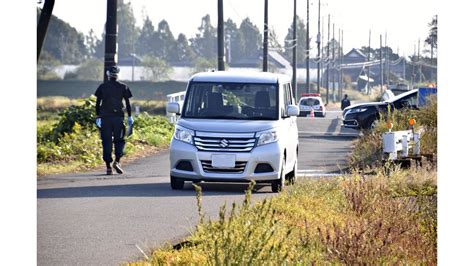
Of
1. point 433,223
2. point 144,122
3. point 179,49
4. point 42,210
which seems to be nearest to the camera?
point 433,223

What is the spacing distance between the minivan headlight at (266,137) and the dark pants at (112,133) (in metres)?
3.46

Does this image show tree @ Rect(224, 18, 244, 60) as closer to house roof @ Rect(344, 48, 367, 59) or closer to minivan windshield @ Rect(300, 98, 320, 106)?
house roof @ Rect(344, 48, 367, 59)

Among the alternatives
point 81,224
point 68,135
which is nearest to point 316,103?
point 68,135

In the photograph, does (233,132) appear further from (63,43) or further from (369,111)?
(63,43)

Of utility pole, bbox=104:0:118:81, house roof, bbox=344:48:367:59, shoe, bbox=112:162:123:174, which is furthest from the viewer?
house roof, bbox=344:48:367:59

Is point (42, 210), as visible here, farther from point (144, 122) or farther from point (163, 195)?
point (144, 122)

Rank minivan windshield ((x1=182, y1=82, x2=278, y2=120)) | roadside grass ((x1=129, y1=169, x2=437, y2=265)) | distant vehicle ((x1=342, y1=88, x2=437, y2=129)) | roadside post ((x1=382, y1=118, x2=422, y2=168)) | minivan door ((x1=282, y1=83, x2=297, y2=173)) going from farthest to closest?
1. distant vehicle ((x1=342, y1=88, x2=437, y2=129))
2. roadside post ((x1=382, y1=118, x2=422, y2=168))
3. minivan door ((x1=282, y1=83, x2=297, y2=173))
4. minivan windshield ((x1=182, y1=82, x2=278, y2=120))
5. roadside grass ((x1=129, y1=169, x2=437, y2=265))

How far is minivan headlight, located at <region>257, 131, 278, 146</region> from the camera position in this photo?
1749cm

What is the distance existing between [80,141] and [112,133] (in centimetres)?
564

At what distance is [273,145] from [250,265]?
9342 millimetres

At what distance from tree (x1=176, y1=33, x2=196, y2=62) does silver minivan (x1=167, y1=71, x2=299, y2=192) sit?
6163 inches

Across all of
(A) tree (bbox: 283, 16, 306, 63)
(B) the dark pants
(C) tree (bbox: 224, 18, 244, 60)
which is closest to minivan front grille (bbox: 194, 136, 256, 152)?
(B) the dark pants

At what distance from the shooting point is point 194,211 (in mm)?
14891

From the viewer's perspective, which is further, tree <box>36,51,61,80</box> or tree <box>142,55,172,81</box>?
tree <box>142,55,172,81</box>
